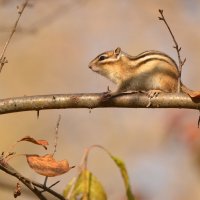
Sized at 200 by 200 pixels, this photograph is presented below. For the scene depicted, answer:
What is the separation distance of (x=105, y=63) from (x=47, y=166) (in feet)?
9.15

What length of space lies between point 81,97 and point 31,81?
1133 centimetres

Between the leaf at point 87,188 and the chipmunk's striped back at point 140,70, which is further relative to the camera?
the chipmunk's striped back at point 140,70

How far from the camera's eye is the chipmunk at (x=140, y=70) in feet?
17.8

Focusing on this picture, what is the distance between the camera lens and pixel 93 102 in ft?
14.2

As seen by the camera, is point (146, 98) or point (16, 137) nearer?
point (146, 98)

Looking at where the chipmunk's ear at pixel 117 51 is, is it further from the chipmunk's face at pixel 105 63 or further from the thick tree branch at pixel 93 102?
the thick tree branch at pixel 93 102

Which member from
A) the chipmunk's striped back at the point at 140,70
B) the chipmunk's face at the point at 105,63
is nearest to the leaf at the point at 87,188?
the chipmunk's striped back at the point at 140,70

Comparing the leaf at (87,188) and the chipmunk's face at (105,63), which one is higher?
the chipmunk's face at (105,63)

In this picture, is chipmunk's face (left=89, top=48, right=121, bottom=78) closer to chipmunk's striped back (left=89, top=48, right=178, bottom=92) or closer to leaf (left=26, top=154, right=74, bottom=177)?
chipmunk's striped back (left=89, top=48, right=178, bottom=92)

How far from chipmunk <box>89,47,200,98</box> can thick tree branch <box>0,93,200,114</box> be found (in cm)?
81

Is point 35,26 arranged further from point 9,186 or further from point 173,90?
point 9,186

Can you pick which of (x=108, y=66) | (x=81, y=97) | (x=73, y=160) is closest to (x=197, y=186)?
(x=73, y=160)

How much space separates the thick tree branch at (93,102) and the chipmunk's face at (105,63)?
164cm

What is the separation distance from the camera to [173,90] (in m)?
5.43
